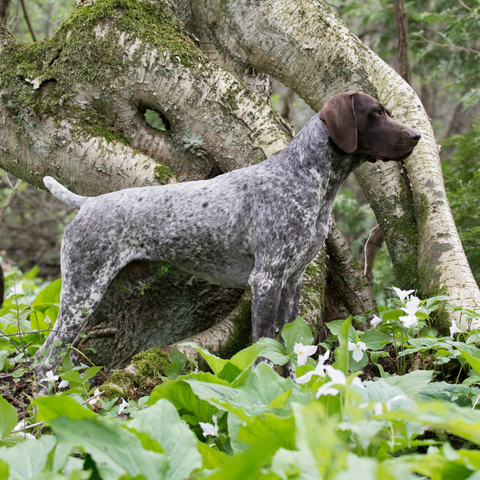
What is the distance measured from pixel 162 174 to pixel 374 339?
211 centimetres

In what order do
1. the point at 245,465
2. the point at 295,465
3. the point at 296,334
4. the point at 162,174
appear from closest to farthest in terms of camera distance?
the point at 245,465
the point at 295,465
the point at 296,334
the point at 162,174

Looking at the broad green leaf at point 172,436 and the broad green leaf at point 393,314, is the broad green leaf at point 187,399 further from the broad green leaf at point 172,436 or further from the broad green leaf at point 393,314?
the broad green leaf at point 393,314

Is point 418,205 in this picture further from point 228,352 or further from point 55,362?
point 55,362

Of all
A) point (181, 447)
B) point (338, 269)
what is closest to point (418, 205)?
point (338, 269)

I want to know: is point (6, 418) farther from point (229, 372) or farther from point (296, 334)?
point (296, 334)

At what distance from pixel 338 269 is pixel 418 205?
0.86 meters

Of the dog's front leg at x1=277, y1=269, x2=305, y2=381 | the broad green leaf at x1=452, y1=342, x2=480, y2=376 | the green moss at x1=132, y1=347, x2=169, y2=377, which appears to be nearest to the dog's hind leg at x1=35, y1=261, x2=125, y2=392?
the green moss at x1=132, y1=347, x2=169, y2=377

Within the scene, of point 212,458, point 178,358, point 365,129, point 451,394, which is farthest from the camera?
point 178,358

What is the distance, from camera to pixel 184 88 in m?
4.04

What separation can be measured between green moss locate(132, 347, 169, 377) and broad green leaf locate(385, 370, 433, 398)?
1.56 m

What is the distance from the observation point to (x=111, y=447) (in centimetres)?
141

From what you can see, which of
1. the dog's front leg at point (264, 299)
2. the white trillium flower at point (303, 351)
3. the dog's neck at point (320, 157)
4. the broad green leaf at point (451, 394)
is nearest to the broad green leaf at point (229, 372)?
the white trillium flower at point (303, 351)

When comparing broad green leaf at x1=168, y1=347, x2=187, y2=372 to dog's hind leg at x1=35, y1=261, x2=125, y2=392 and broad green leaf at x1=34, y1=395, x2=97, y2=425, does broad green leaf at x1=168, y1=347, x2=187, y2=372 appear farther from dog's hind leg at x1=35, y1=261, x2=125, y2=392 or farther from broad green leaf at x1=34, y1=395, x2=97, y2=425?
broad green leaf at x1=34, y1=395, x2=97, y2=425

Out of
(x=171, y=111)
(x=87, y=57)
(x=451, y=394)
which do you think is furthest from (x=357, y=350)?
(x=87, y=57)
